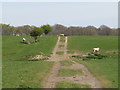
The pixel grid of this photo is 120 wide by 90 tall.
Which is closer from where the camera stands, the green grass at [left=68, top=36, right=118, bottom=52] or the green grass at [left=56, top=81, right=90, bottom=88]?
the green grass at [left=56, top=81, right=90, bottom=88]

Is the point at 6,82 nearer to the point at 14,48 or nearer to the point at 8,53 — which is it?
the point at 8,53

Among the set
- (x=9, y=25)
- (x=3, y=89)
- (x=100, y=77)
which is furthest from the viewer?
(x=9, y=25)

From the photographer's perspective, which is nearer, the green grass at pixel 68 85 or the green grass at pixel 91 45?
the green grass at pixel 68 85

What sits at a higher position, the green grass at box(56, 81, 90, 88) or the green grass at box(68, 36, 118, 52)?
the green grass at box(68, 36, 118, 52)

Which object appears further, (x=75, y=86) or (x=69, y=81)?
(x=69, y=81)

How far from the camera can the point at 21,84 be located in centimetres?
1448

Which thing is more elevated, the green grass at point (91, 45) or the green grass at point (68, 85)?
the green grass at point (91, 45)

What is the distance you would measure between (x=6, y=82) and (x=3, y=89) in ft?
5.36

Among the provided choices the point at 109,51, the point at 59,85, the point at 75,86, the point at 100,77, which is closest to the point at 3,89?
the point at 59,85

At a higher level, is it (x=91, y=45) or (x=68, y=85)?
(x=91, y=45)

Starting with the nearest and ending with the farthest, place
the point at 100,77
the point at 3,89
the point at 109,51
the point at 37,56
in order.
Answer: the point at 3,89 → the point at 100,77 → the point at 37,56 → the point at 109,51

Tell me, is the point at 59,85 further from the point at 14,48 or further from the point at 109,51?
the point at 14,48

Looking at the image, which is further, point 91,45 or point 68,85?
point 91,45

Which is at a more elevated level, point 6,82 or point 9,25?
point 9,25
